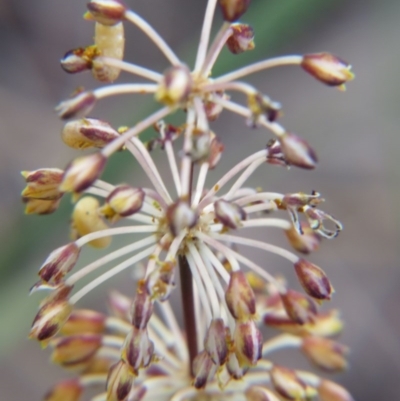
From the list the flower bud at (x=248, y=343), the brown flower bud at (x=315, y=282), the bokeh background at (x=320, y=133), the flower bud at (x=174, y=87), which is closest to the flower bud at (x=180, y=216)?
the flower bud at (x=174, y=87)

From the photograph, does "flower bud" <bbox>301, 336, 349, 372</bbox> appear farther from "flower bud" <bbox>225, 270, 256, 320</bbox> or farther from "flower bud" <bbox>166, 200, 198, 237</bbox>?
"flower bud" <bbox>166, 200, 198, 237</bbox>

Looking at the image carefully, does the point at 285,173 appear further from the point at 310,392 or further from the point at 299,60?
the point at 299,60

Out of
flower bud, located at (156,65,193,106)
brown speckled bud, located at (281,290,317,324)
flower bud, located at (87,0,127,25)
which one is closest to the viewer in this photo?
flower bud, located at (156,65,193,106)

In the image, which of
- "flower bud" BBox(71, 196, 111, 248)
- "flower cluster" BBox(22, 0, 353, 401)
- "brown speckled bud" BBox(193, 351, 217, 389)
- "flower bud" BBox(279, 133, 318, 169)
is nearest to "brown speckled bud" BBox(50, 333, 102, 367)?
"flower cluster" BBox(22, 0, 353, 401)

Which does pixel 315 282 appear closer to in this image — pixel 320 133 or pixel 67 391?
pixel 67 391

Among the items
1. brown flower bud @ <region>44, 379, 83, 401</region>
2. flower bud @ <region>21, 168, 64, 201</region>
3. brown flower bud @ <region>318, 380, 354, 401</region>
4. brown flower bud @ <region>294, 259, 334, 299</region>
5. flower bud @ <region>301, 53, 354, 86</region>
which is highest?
flower bud @ <region>301, 53, 354, 86</region>

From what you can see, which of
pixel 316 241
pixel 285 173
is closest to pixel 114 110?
pixel 285 173
